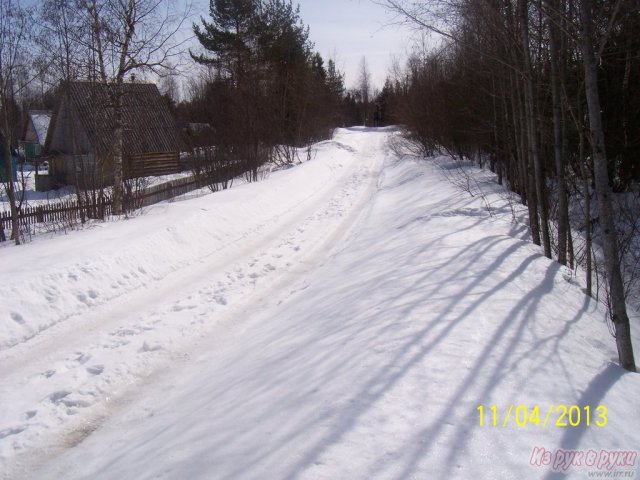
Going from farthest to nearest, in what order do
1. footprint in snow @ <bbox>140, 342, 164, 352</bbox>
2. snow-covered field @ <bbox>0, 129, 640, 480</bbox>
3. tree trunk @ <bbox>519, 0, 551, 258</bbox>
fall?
tree trunk @ <bbox>519, 0, 551, 258</bbox> < footprint in snow @ <bbox>140, 342, 164, 352</bbox> < snow-covered field @ <bbox>0, 129, 640, 480</bbox>

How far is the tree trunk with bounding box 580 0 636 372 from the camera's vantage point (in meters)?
4.12

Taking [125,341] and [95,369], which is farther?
[125,341]

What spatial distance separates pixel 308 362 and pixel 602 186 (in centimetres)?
290

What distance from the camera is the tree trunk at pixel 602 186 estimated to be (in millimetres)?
4117

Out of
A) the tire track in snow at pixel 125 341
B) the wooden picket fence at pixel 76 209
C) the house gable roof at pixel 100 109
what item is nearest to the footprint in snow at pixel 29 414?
the tire track in snow at pixel 125 341

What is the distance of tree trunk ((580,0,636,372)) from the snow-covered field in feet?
0.87

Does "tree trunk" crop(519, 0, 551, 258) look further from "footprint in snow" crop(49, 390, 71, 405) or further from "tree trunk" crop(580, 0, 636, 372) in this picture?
"footprint in snow" crop(49, 390, 71, 405)

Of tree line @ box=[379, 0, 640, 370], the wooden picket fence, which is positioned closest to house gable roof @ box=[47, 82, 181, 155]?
the wooden picket fence

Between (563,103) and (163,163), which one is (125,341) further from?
(163,163)

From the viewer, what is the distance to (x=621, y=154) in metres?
12.3

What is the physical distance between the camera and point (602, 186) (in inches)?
165

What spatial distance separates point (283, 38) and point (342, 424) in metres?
35.4

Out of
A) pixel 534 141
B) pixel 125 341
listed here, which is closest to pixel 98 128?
pixel 125 341

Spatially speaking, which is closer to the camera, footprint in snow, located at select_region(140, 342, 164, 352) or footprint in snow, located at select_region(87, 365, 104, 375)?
footprint in snow, located at select_region(87, 365, 104, 375)
